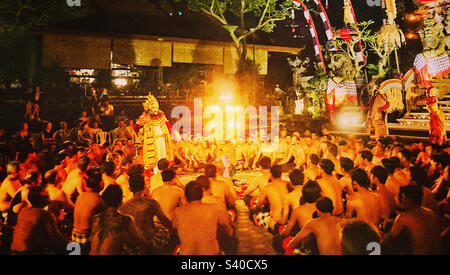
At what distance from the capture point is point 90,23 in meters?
13.8

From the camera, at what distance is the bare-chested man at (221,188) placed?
4973 mm

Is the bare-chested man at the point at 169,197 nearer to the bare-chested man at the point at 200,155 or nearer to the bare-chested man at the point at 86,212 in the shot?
the bare-chested man at the point at 86,212

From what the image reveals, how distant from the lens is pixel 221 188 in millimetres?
4996

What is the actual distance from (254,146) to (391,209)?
7.12 m

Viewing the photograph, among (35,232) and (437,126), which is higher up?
(437,126)

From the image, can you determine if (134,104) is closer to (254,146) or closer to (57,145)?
(57,145)

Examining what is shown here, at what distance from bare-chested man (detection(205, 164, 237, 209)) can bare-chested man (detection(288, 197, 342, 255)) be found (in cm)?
186

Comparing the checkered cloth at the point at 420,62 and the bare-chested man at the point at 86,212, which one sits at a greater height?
the checkered cloth at the point at 420,62

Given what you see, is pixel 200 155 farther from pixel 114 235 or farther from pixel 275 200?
pixel 114 235

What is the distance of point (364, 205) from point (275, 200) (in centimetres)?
130

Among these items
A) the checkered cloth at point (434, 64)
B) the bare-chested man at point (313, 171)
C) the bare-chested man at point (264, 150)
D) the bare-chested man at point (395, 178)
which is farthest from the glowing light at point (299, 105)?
the bare-chested man at point (395, 178)

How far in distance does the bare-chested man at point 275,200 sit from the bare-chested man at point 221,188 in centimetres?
50

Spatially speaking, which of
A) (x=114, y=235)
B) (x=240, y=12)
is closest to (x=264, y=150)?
(x=114, y=235)

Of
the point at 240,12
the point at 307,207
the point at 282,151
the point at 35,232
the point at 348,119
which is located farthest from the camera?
the point at 240,12
